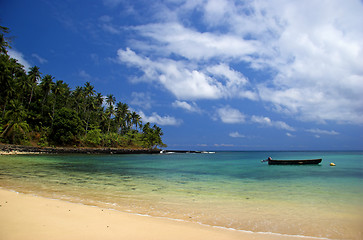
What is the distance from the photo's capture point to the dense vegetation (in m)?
55.0

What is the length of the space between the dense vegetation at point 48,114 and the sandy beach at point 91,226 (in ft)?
144

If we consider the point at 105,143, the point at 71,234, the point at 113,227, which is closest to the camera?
the point at 71,234

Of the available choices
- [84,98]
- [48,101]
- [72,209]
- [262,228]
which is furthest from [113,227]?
[84,98]

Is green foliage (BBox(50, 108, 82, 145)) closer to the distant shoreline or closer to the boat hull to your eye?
the distant shoreline

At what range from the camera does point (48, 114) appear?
6962 centimetres

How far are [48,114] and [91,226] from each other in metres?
75.8

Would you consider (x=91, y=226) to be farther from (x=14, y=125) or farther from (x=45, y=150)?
(x=14, y=125)

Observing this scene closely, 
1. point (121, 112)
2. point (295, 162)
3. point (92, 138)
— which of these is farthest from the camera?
point (121, 112)

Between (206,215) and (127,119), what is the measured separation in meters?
98.9

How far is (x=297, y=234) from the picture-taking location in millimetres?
6082

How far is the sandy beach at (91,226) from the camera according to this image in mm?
5012

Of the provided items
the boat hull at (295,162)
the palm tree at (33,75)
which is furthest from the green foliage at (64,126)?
the boat hull at (295,162)

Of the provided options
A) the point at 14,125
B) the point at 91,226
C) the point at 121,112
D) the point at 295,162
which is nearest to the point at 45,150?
the point at 14,125

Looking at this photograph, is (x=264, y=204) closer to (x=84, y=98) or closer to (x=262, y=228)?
(x=262, y=228)
